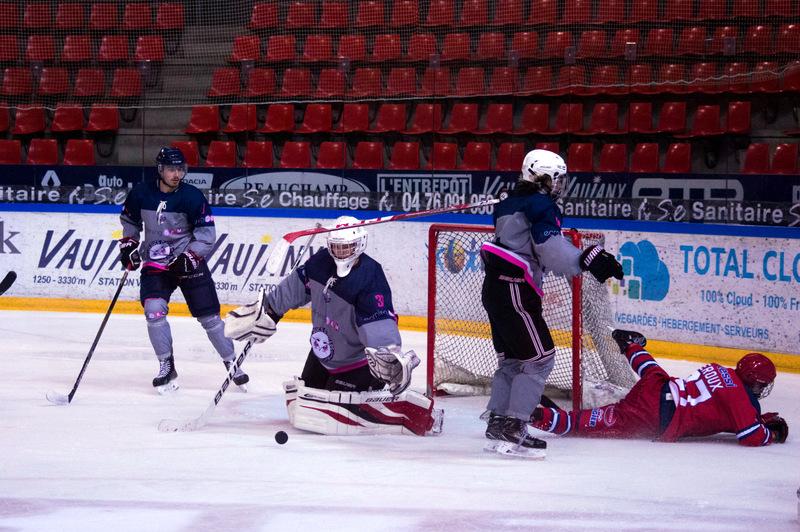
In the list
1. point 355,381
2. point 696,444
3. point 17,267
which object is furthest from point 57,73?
point 696,444

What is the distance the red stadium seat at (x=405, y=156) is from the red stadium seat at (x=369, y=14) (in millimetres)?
1576

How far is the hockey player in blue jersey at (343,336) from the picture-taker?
4285mm

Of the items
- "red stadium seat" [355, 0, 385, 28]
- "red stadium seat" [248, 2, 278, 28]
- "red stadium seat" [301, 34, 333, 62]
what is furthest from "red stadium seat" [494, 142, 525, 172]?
"red stadium seat" [248, 2, 278, 28]

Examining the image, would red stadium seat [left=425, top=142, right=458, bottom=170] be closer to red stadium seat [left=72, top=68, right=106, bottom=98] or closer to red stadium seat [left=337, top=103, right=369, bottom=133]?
red stadium seat [left=337, top=103, right=369, bottom=133]

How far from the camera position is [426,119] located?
10023 millimetres

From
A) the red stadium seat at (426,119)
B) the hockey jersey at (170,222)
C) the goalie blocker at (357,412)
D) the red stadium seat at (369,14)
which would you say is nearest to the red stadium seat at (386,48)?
the red stadium seat at (369,14)

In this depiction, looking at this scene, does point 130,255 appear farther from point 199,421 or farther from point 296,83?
point 296,83

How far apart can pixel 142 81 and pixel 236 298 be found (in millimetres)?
3365

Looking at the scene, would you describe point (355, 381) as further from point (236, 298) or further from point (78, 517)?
point (236, 298)

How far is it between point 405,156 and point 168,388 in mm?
4819

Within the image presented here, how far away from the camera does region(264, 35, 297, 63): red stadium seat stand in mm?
10922

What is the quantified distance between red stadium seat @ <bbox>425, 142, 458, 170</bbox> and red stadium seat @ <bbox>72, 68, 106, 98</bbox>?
3.83 m

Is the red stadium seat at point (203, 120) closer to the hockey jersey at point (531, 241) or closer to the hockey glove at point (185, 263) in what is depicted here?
the hockey glove at point (185, 263)

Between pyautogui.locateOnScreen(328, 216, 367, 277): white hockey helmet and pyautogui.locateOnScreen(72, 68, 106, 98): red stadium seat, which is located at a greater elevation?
pyautogui.locateOnScreen(72, 68, 106, 98): red stadium seat
